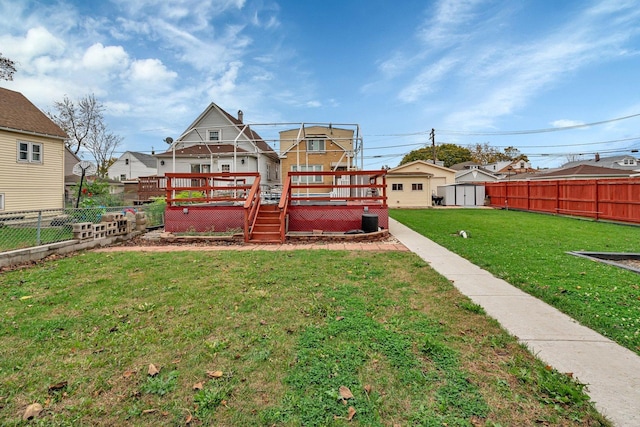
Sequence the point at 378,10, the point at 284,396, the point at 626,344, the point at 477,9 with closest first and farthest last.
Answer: the point at 284,396, the point at 626,344, the point at 477,9, the point at 378,10

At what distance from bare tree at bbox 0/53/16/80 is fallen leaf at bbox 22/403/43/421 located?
2096cm

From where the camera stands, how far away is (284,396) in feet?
6.45

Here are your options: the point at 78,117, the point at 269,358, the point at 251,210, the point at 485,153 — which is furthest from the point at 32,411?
the point at 485,153

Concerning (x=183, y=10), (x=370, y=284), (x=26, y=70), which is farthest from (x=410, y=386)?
(x=26, y=70)

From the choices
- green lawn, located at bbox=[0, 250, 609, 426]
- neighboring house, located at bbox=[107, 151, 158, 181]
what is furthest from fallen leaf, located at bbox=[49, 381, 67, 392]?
neighboring house, located at bbox=[107, 151, 158, 181]

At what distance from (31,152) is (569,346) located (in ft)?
64.2

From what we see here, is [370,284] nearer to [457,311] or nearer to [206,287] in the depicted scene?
[457,311]

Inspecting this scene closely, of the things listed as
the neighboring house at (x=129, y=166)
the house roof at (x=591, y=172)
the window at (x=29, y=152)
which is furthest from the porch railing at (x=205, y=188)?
the neighboring house at (x=129, y=166)

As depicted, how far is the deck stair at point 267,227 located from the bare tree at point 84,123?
1069 inches

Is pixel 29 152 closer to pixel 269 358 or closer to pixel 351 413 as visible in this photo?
pixel 269 358

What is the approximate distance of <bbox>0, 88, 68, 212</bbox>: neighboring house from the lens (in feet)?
42.7

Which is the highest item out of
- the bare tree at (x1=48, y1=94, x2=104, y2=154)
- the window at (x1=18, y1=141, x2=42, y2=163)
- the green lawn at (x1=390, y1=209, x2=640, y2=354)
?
the bare tree at (x1=48, y1=94, x2=104, y2=154)

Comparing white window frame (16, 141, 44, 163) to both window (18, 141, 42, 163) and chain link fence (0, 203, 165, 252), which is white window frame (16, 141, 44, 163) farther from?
chain link fence (0, 203, 165, 252)

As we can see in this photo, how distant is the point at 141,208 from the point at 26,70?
13239 millimetres
